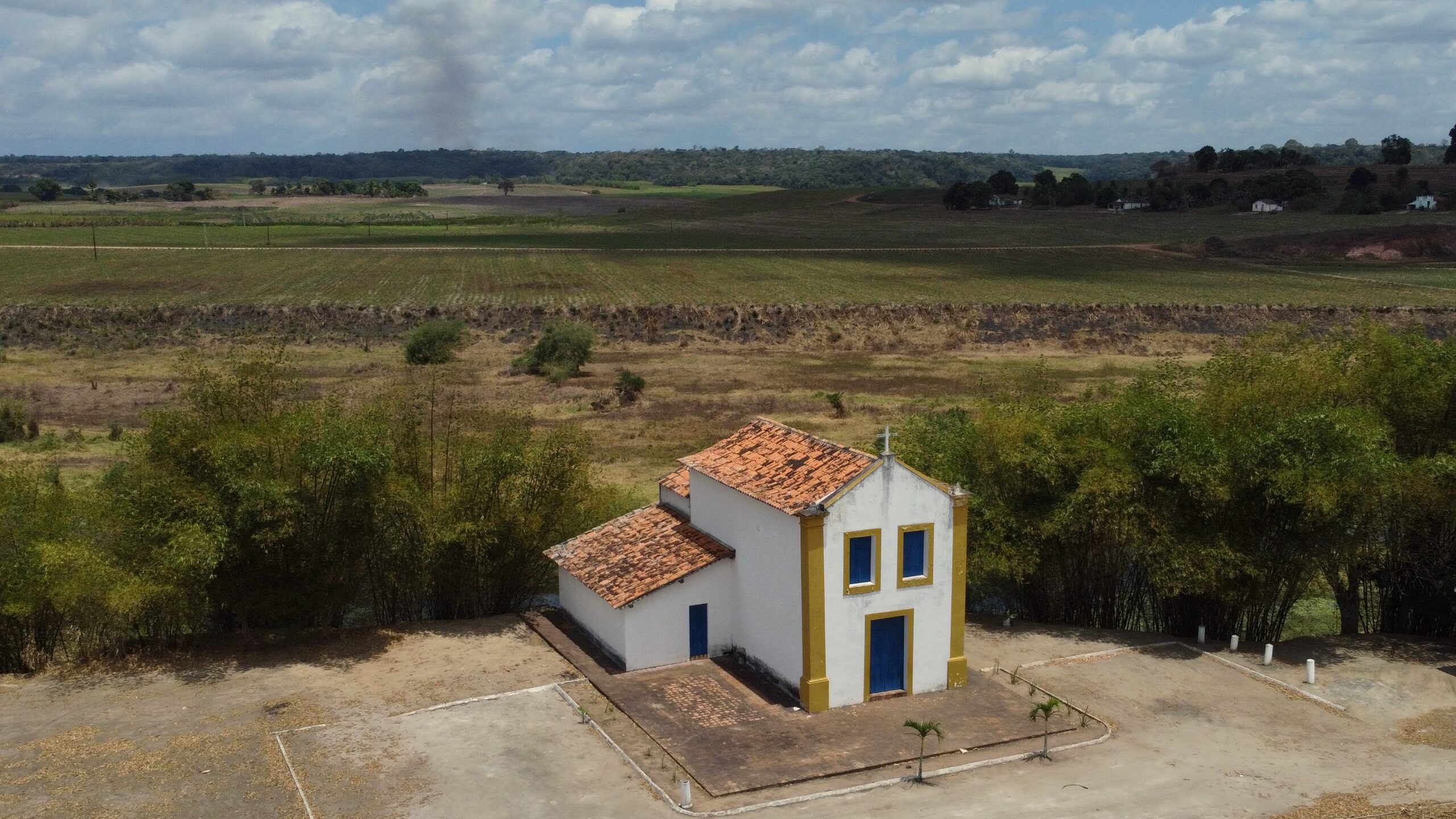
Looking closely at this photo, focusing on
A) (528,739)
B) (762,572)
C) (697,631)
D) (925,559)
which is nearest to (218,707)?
(528,739)

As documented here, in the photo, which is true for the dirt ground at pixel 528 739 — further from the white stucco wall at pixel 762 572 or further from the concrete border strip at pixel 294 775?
the white stucco wall at pixel 762 572

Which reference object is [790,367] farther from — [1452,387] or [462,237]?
[462,237]

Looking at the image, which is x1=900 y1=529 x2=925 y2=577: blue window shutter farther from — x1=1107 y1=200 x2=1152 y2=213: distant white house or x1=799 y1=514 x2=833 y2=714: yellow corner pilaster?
x1=1107 y1=200 x2=1152 y2=213: distant white house

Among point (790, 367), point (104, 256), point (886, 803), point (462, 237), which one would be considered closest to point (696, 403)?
point (790, 367)

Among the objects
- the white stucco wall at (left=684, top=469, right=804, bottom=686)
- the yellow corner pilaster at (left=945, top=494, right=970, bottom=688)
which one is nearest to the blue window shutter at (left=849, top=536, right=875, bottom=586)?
the white stucco wall at (left=684, top=469, right=804, bottom=686)

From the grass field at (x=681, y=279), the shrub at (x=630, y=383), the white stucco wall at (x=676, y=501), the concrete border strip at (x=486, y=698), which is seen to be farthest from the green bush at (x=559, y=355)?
the concrete border strip at (x=486, y=698)

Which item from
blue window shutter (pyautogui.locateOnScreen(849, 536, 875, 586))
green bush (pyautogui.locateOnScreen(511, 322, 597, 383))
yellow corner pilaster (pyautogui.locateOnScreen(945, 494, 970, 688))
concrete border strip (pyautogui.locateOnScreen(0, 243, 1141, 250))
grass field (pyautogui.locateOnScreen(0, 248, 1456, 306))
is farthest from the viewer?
concrete border strip (pyautogui.locateOnScreen(0, 243, 1141, 250))
